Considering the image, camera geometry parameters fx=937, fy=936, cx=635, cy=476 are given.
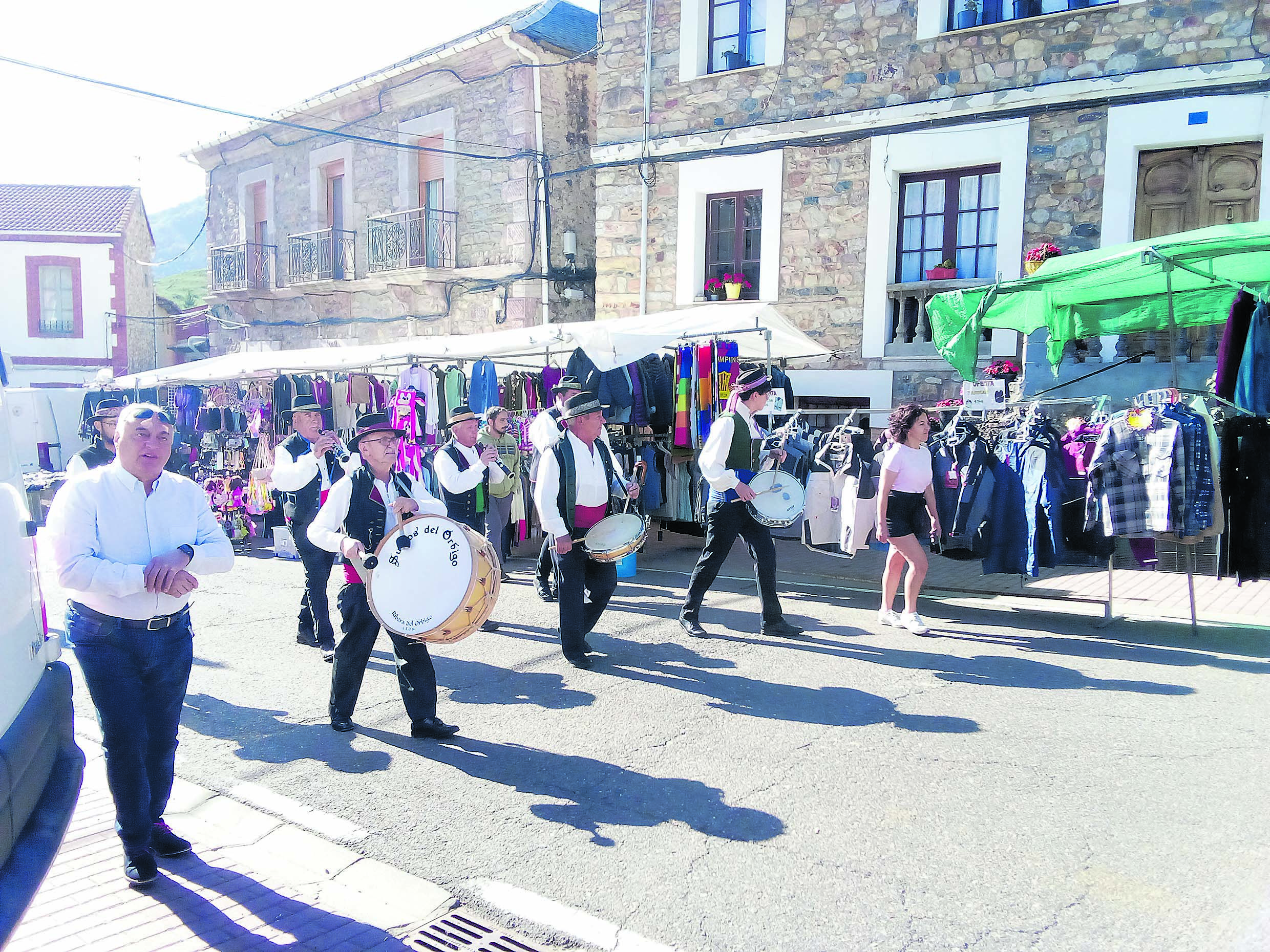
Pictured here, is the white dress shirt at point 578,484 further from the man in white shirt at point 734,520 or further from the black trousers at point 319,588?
the black trousers at point 319,588

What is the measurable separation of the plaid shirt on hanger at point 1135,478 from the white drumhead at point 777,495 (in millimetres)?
2128

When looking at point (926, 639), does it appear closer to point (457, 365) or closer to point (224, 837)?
point (224, 837)

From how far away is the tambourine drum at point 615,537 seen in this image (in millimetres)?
6305

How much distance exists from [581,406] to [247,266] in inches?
768

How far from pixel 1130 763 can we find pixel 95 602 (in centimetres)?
475

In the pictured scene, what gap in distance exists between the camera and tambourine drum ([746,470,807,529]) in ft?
23.7

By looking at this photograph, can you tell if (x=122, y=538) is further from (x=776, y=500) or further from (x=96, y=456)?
(x=96, y=456)

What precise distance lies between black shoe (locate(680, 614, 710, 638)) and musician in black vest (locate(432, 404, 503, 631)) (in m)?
1.59

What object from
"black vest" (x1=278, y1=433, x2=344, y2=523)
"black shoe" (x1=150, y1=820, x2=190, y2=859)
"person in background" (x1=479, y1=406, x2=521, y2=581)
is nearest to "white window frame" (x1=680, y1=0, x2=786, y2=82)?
"person in background" (x1=479, y1=406, x2=521, y2=581)

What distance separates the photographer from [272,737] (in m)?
5.36

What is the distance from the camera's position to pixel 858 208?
41.6ft

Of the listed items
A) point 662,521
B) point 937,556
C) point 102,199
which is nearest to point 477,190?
point 662,521

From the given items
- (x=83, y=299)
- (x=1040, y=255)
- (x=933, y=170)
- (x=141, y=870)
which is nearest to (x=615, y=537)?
(x=141, y=870)

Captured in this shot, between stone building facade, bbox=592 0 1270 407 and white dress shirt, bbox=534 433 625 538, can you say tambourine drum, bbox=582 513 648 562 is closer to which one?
white dress shirt, bbox=534 433 625 538
